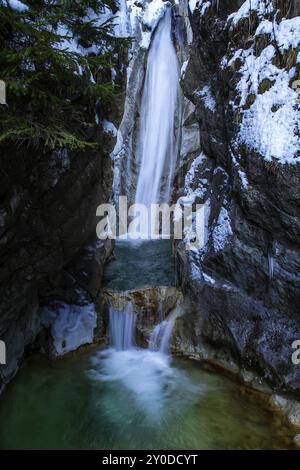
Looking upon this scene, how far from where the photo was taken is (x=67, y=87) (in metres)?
6.64

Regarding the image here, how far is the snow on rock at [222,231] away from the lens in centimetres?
908

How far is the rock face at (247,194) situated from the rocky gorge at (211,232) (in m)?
0.03

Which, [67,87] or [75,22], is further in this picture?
[75,22]

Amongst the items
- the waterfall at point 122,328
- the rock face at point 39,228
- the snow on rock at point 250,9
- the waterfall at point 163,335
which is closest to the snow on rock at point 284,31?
the snow on rock at point 250,9

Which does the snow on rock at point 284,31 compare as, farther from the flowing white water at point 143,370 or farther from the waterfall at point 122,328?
the waterfall at point 122,328

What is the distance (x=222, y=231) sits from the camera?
924 cm

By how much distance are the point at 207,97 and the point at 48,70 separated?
5.10 m

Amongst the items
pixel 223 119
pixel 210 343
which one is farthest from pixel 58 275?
pixel 223 119

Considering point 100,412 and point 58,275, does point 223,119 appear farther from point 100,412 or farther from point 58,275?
point 100,412

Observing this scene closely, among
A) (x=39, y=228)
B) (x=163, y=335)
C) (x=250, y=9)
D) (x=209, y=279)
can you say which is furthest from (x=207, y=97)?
(x=163, y=335)

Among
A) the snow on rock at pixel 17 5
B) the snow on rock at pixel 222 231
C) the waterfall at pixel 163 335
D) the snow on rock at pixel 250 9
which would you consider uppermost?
the snow on rock at pixel 250 9

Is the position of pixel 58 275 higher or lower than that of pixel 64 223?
lower

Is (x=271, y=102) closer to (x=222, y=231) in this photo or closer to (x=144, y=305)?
(x=222, y=231)
